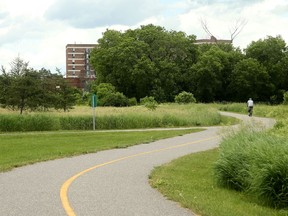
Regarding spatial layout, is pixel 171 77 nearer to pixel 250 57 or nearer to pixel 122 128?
pixel 250 57

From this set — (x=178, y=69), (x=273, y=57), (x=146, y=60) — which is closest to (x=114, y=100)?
(x=146, y=60)

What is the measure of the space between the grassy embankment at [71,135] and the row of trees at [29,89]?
559 cm

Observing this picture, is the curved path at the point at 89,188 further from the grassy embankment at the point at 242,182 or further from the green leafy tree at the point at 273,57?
the green leafy tree at the point at 273,57

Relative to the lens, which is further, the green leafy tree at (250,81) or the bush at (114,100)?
the green leafy tree at (250,81)

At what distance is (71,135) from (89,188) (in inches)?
730

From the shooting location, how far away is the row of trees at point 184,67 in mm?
90500

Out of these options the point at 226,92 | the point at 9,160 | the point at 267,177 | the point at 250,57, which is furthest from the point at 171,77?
the point at 267,177

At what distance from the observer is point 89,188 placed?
10.8m

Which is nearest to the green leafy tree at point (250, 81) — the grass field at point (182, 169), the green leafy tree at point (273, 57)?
the green leafy tree at point (273, 57)

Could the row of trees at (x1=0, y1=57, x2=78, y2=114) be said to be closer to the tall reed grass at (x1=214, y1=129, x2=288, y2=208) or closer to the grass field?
the grass field

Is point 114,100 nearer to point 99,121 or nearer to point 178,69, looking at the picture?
point 178,69

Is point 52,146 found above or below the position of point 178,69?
below

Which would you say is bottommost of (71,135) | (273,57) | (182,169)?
(71,135)

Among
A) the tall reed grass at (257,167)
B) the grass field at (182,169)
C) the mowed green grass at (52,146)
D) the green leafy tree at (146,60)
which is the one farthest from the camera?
the green leafy tree at (146,60)
